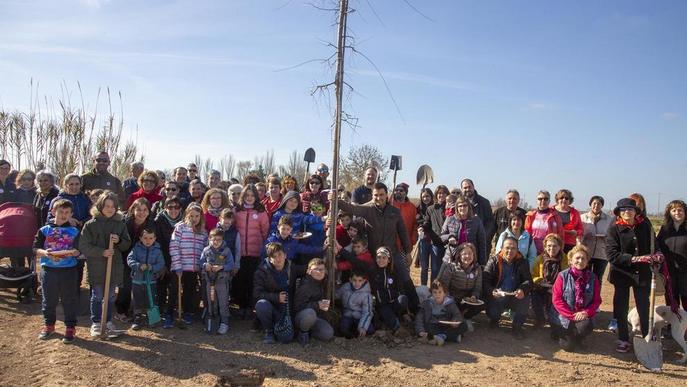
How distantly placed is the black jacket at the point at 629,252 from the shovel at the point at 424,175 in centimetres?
454

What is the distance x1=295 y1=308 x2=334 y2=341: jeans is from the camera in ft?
18.4

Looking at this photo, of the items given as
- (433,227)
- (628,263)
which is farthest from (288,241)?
(628,263)

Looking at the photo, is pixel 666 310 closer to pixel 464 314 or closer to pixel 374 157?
pixel 464 314

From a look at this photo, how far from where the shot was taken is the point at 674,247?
19.2 feet

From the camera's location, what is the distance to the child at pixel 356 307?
5949mm

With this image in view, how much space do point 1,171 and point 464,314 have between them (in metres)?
8.08

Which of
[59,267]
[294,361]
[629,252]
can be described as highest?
[629,252]

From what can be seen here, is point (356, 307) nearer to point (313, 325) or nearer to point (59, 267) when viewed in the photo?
point (313, 325)

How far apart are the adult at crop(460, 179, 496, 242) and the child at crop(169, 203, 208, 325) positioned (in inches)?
167

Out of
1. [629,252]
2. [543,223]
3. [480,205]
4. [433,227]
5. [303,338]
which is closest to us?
[303,338]

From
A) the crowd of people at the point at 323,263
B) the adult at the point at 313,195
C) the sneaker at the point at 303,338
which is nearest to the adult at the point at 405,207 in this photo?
the crowd of people at the point at 323,263

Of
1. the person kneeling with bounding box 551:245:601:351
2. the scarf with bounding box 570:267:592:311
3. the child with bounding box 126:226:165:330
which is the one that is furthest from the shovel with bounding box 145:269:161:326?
the scarf with bounding box 570:267:592:311

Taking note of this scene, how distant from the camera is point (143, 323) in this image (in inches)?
238

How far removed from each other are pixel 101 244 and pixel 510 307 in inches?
214
